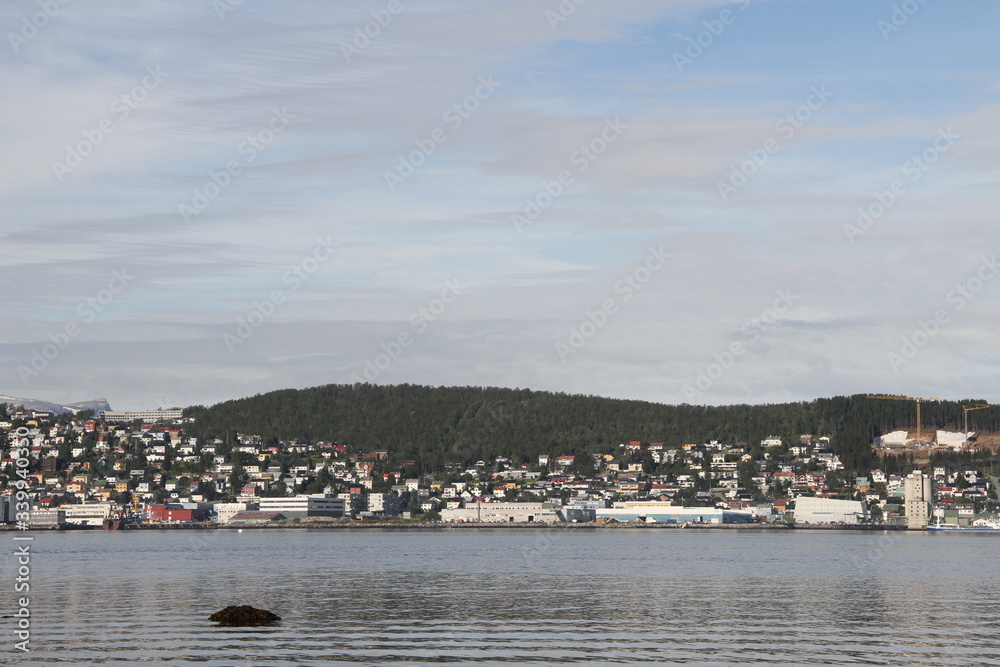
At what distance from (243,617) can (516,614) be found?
11055 mm

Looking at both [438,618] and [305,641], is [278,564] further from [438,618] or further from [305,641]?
[305,641]

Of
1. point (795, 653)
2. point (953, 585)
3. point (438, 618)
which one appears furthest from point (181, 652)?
point (953, 585)

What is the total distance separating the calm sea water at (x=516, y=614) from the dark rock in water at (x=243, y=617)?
0.67 meters

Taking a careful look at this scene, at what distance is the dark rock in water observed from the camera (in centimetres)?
4759

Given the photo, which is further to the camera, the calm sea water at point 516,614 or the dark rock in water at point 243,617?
the dark rock in water at point 243,617

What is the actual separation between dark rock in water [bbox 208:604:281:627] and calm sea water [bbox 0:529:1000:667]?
2.20 feet

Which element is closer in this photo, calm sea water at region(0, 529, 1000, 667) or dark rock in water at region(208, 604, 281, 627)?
calm sea water at region(0, 529, 1000, 667)

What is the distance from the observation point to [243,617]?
4791 centimetres

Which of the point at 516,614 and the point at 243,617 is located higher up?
the point at 243,617

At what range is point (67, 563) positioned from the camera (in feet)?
315

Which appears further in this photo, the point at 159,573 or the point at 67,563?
the point at 67,563

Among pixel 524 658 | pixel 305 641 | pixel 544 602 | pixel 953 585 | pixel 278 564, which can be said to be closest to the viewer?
pixel 524 658

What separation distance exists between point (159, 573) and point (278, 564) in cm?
1509

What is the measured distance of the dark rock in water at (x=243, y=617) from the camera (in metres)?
47.6
